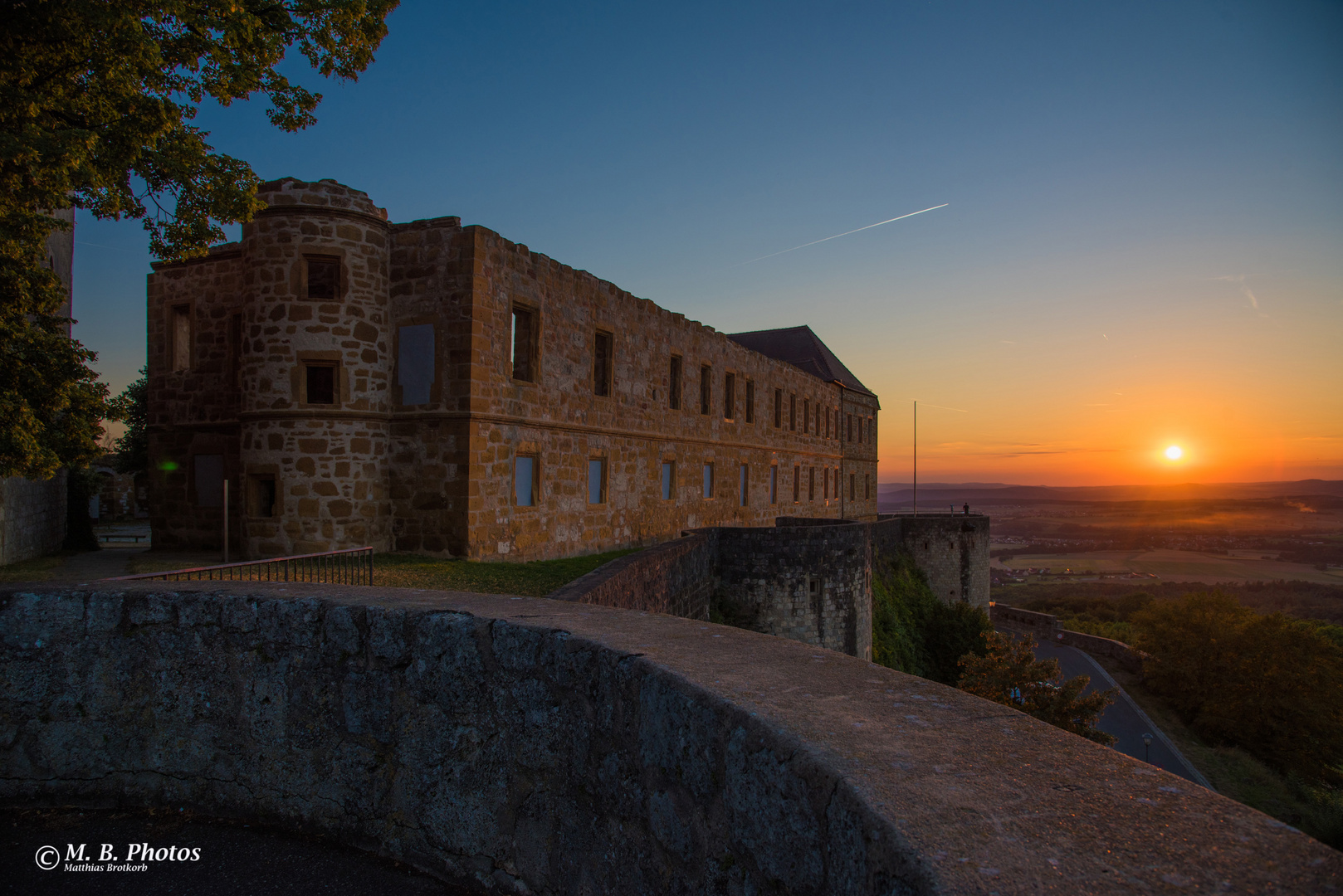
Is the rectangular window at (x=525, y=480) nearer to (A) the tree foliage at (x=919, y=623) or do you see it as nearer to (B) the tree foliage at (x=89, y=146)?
(B) the tree foliage at (x=89, y=146)

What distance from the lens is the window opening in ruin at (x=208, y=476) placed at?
1438 cm

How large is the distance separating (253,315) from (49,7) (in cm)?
604

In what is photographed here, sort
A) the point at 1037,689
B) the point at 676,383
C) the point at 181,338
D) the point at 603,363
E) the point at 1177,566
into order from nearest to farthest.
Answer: the point at 181,338
the point at 603,363
the point at 1037,689
the point at 676,383
the point at 1177,566

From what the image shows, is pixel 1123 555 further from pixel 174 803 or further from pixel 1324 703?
pixel 174 803

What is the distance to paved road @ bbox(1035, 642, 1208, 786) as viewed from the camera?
2478 cm

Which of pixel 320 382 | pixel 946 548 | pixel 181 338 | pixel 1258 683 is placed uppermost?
pixel 181 338

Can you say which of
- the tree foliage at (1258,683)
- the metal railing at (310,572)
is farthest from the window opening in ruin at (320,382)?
the tree foliage at (1258,683)

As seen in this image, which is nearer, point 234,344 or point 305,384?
point 305,384

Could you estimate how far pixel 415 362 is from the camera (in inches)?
507

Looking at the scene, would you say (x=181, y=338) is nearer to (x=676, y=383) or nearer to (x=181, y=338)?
(x=181, y=338)

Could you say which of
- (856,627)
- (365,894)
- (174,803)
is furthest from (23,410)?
(856,627)

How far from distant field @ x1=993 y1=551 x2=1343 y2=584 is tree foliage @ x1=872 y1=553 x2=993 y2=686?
8908 cm

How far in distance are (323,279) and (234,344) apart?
329 cm

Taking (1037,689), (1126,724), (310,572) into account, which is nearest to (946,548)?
(1126,724)
